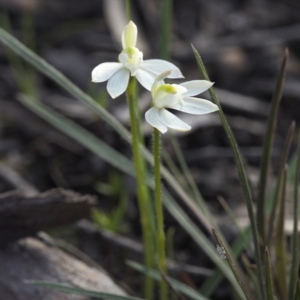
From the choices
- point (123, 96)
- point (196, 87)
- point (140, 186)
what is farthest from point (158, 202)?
point (123, 96)

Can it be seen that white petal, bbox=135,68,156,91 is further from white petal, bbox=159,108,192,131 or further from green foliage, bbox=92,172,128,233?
green foliage, bbox=92,172,128,233

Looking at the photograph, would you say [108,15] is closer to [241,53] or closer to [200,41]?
[200,41]

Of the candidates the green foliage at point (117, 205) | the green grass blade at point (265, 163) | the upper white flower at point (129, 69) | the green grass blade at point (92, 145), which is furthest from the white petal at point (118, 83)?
the green foliage at point (117, 205)

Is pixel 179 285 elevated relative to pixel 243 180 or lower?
lower

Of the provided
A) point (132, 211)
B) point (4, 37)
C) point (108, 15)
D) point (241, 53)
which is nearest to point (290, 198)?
point (132, 211)

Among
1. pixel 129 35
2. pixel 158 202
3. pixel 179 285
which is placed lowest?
pixel 179 285

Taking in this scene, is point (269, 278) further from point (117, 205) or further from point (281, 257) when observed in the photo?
point (117, 205)

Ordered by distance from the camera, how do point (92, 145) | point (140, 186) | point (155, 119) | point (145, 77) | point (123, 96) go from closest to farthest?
point (155, 119) < point (145, 77) < point (140, 186) < point (92, 145) < point (123, 96)
